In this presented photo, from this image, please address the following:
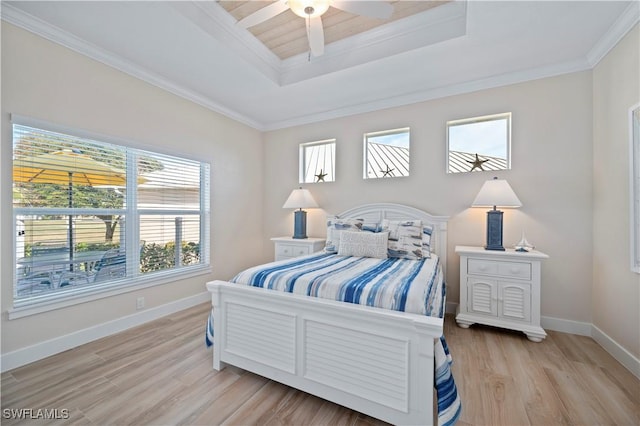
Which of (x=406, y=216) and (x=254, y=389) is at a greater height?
(x=406, y=216)

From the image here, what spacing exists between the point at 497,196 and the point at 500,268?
0.71 m

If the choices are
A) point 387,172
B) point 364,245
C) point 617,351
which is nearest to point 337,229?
point 364,245

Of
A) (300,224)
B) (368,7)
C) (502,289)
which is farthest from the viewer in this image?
(300,224)

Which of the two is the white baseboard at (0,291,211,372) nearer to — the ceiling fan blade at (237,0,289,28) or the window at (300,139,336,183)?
the window at (300,139,336,183)

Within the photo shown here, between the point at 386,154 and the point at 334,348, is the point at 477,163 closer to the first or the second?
the point at 386,154

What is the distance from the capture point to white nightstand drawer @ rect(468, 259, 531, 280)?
259cm

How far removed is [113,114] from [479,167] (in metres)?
3.93

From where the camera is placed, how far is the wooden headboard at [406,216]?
126 inches

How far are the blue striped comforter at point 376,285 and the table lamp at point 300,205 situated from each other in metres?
1.45

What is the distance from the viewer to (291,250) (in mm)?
3844

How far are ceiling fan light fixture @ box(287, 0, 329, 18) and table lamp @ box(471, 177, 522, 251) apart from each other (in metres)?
2.24

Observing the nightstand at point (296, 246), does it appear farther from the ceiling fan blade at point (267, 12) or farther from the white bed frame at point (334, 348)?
the ceiling fan blade at point (267, 12)

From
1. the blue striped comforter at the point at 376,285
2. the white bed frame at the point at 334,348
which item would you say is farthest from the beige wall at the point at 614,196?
the white bed frame at the point at 334,348

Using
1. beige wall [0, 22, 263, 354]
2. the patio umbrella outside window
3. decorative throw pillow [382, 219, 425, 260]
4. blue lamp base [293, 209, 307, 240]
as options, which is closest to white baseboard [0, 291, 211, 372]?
beige wall [0, 22, 263, 354]
